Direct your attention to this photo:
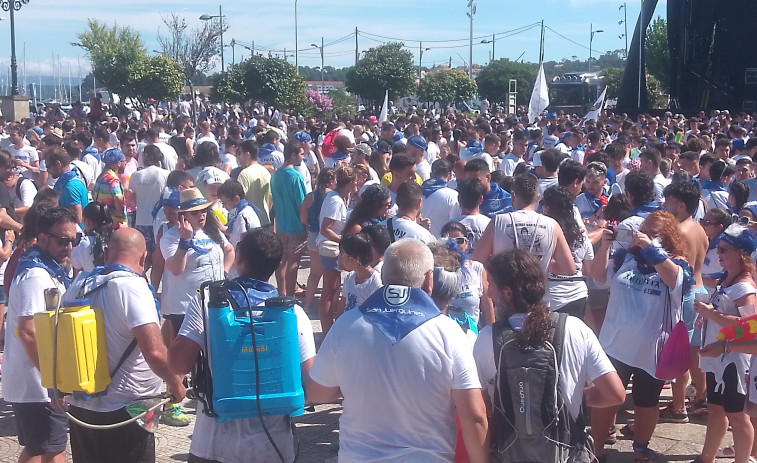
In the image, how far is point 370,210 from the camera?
6062 millimetres

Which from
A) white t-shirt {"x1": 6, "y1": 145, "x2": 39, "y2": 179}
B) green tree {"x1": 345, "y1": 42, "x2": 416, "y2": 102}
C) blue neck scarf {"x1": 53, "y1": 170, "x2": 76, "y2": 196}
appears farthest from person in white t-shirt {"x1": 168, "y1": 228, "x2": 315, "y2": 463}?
green tree {"x1": 345, "y1": 42, "x2": 416, "y2": 102}

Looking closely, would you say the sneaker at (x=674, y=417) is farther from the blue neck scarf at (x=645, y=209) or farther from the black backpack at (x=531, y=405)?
the black backpack at (x=531, y=405)

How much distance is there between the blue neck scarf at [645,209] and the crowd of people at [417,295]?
4 centimetres

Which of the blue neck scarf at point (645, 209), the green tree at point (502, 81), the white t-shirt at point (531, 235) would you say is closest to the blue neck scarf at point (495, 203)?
the blue neck scarf at point (645, 209)

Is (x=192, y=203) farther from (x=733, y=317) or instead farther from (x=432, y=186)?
(x=733, y=317)

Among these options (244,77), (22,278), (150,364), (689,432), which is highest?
(244,77)

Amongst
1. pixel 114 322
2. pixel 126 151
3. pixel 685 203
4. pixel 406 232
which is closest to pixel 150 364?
pixel 114 322

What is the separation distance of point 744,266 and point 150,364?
11.0ft

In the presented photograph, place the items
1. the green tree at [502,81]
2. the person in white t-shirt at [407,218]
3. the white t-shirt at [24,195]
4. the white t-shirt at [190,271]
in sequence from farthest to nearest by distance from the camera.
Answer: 1. the green tree at [502,81]
2. the white t-shirt at [24,195]
3. the white t-shirt at [190,271]
4. the person in white t-shirt at [407,218]

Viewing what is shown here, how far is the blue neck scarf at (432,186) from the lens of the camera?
7.34 meters

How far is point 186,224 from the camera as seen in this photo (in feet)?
18.3

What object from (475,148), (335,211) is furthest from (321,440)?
(475,148)

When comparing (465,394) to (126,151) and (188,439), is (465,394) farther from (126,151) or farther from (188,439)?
(126,151)

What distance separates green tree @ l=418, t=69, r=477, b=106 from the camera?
1973 inches
